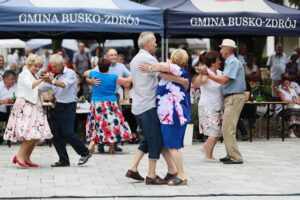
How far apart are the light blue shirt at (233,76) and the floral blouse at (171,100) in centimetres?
239

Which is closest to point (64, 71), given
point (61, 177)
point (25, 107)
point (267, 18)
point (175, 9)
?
point (25, 107)

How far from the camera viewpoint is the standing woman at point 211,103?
13.7 metres

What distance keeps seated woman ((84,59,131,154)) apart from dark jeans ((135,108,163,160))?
3.65 meters

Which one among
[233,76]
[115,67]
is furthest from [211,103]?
[115,67]

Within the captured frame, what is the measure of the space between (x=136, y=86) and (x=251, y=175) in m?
2.28

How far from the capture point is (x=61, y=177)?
12.0 metres

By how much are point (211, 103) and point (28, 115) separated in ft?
9.35

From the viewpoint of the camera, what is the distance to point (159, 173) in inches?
489

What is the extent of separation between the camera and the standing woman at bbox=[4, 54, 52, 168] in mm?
12836

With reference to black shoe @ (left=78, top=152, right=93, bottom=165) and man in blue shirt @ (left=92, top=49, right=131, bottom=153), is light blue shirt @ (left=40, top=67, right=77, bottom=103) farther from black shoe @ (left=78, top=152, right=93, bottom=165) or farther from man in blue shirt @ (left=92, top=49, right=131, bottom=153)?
man in blue shirt @ (left=92, top=49, right=131, bottom=153)

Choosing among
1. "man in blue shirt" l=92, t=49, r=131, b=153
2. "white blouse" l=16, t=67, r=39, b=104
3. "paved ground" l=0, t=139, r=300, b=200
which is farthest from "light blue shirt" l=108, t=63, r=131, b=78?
"white blouse" l=16, t=67, r=39, b=104

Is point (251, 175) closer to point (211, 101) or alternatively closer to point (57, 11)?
point (211, 101)

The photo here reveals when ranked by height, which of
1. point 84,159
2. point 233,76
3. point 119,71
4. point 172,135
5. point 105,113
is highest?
point 119,71

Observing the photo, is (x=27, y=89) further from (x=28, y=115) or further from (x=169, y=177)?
(x=169, y=177)
